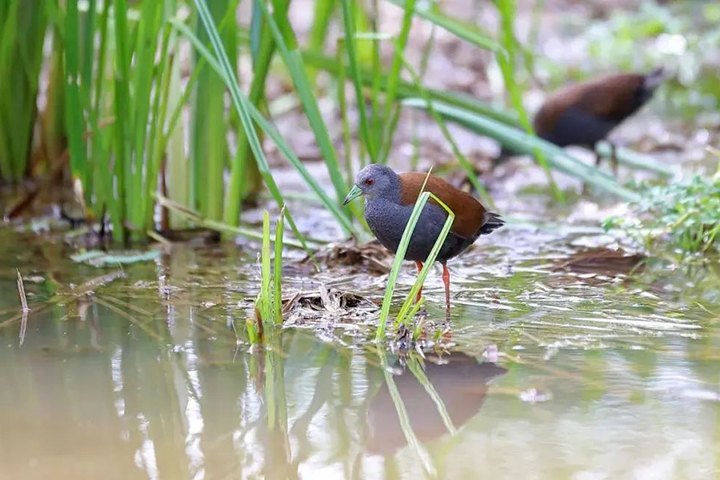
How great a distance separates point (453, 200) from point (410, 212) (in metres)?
0.19

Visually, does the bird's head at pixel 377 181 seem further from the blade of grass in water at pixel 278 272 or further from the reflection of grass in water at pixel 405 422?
the reflection of grass in water at pixel 405 422

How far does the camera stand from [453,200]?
10.9 ft

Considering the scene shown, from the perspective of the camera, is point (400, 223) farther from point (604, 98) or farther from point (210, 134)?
point (604, 98)

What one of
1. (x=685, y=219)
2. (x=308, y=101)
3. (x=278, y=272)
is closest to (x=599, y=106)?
(x=685, y=219)

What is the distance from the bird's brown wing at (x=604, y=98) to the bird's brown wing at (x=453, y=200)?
2.83m

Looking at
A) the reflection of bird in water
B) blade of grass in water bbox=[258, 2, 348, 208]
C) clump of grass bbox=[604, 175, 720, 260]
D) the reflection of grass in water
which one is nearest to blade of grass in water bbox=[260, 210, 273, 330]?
the reflection of grass in water

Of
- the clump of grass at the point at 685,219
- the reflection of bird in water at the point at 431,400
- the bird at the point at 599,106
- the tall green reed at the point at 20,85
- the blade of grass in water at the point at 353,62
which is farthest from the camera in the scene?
the bird at the point at 599,106

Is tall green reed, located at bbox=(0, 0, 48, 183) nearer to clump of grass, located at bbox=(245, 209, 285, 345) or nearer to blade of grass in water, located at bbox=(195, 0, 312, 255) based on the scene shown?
blade of grass in water, located at bbox=(195, 0, 312, 255)

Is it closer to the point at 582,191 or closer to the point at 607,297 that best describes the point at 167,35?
the point at 607,297

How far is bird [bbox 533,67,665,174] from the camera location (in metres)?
6.03

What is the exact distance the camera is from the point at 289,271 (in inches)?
146

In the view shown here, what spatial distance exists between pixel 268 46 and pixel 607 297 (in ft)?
4.73

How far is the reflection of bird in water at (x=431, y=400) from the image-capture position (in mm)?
2090

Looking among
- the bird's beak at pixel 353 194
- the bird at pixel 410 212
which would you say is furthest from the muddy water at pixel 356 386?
the bird's beak at pixel 353 194
